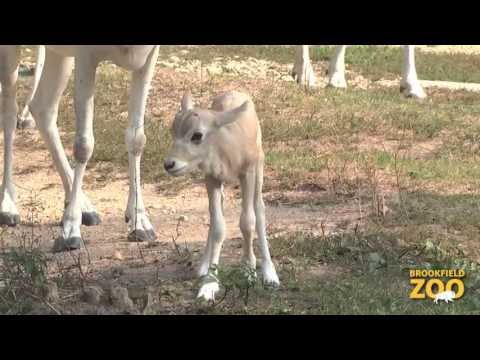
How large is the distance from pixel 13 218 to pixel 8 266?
213 cm

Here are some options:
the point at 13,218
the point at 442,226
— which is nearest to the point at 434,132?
the point at 442,226

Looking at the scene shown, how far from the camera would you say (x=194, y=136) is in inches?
239

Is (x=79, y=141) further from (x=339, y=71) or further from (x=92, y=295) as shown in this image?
(x=339, y=71)

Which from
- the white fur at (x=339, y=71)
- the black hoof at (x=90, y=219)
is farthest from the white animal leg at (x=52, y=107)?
the white fur at (x=339, y=71)

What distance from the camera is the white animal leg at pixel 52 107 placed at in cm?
859

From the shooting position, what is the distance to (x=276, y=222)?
8.05 meters

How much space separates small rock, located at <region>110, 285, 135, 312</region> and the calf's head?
0.73 metres

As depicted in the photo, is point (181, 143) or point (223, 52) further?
point (223, 52)

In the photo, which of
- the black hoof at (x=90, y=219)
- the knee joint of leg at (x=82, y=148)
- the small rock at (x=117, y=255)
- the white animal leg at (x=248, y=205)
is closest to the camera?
the white animal leg at (x=248, y=205)

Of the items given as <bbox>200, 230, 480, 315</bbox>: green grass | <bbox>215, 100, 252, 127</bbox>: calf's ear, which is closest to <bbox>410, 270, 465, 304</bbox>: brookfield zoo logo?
<bbox>200, 230, 480, 315</bbox>: green grass

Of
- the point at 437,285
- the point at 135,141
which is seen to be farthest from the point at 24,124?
the point at 437,285

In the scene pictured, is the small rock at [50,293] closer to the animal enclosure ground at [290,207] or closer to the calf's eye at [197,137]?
the animal enclosure ground at [290,207]

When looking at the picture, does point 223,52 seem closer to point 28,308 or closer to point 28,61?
point 28,61

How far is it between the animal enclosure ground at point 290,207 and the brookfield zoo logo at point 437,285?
0.19 ft
